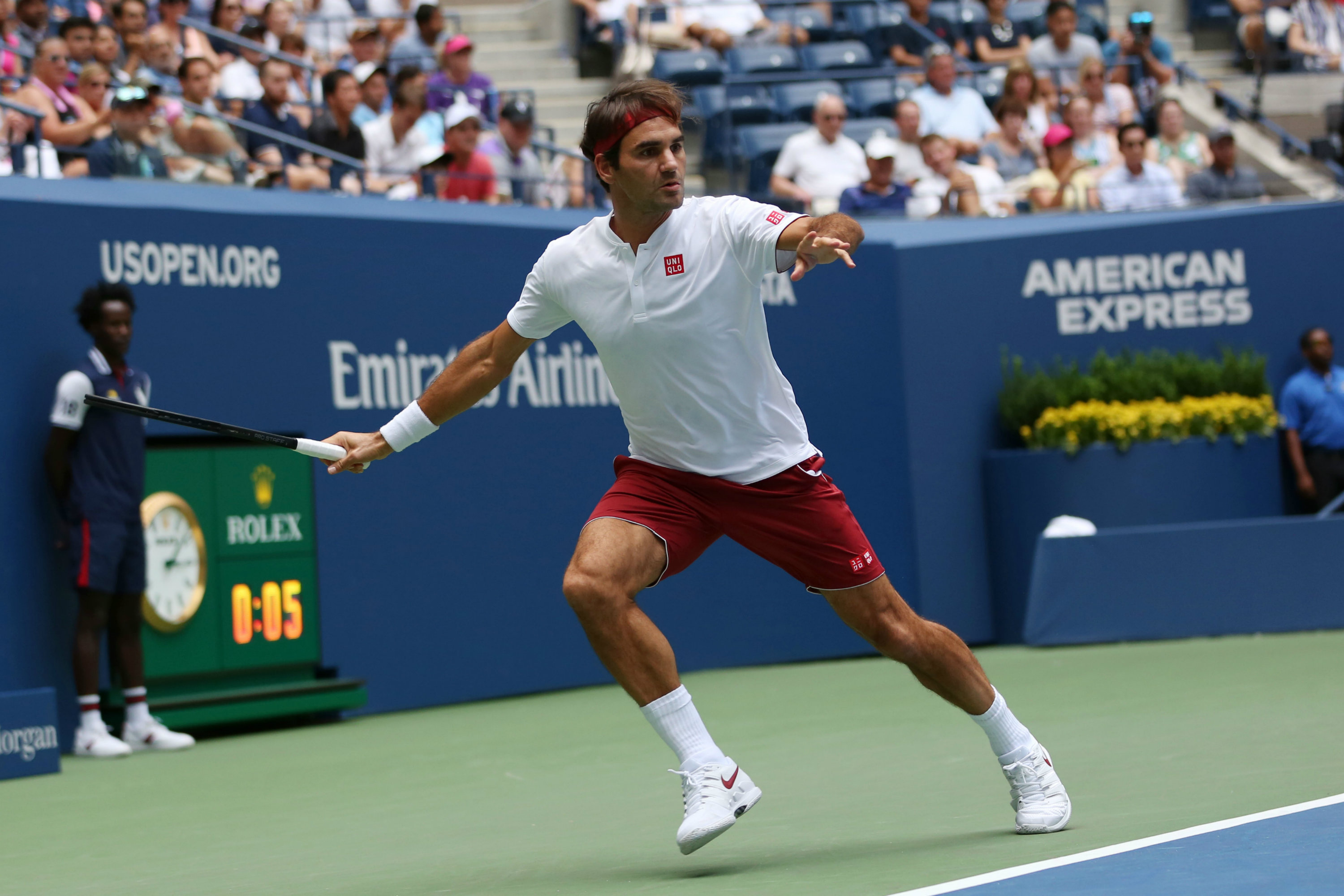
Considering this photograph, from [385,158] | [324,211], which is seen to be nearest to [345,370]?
[324,211]

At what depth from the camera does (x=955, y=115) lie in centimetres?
1427

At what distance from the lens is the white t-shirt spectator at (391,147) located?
11781 millimetres

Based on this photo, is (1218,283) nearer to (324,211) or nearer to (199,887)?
(324,211)

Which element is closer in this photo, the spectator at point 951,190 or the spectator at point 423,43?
the spectator at point 951,190

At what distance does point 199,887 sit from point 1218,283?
33.4ft

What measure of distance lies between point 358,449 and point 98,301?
3.93m

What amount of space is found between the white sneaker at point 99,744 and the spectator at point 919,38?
33.4 ft

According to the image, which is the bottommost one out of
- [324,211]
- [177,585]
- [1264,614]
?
[1264,614]

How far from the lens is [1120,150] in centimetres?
1400

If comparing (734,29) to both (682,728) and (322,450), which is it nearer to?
(322,450)

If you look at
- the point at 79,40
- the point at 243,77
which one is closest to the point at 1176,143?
the point at 243,77

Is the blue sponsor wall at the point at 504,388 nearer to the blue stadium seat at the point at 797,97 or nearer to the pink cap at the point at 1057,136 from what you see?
the pink cap at the point at 1057,136

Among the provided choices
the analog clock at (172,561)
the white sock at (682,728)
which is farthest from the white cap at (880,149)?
Answer: the white sock at (682,728)

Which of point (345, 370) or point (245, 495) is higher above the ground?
point (345, 370)
